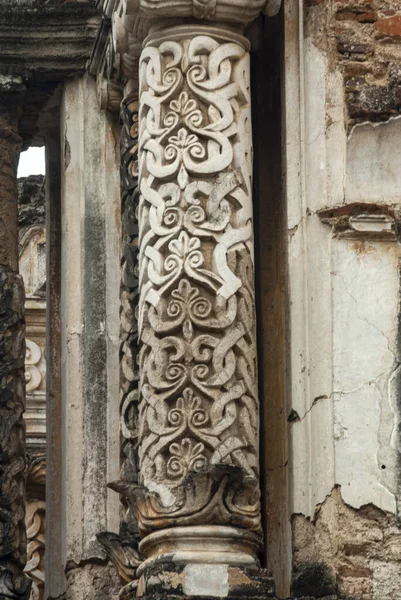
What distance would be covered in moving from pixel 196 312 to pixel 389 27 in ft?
5.33

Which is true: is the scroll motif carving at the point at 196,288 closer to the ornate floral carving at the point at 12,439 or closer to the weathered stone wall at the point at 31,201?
the ornate floral carving at the point at 12,439

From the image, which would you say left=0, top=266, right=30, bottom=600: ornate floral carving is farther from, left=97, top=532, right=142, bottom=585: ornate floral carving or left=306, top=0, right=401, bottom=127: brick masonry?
left=306, top=0, right=401, bottom=127: brick masonry

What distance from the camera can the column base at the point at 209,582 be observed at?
11945 millimetres

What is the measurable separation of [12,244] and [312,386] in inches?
79.4

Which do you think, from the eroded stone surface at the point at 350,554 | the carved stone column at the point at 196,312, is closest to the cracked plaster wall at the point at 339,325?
the eroded stone surface at the point at 350,554

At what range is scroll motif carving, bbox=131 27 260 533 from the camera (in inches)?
479

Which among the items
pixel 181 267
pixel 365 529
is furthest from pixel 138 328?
pixel 365 529

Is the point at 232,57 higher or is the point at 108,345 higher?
the point at 232,57

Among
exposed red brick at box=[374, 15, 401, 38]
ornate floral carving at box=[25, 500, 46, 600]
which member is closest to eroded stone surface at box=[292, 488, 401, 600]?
exposed red brick at box=[374, 15, 401, 38]

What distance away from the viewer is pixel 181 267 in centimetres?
1244

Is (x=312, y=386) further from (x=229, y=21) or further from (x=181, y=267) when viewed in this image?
(x=229, y=21)

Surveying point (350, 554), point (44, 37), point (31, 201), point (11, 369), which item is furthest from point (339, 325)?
point (31, 201)

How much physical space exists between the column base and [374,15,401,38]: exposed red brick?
252cm

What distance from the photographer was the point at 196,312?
40.6 ft
